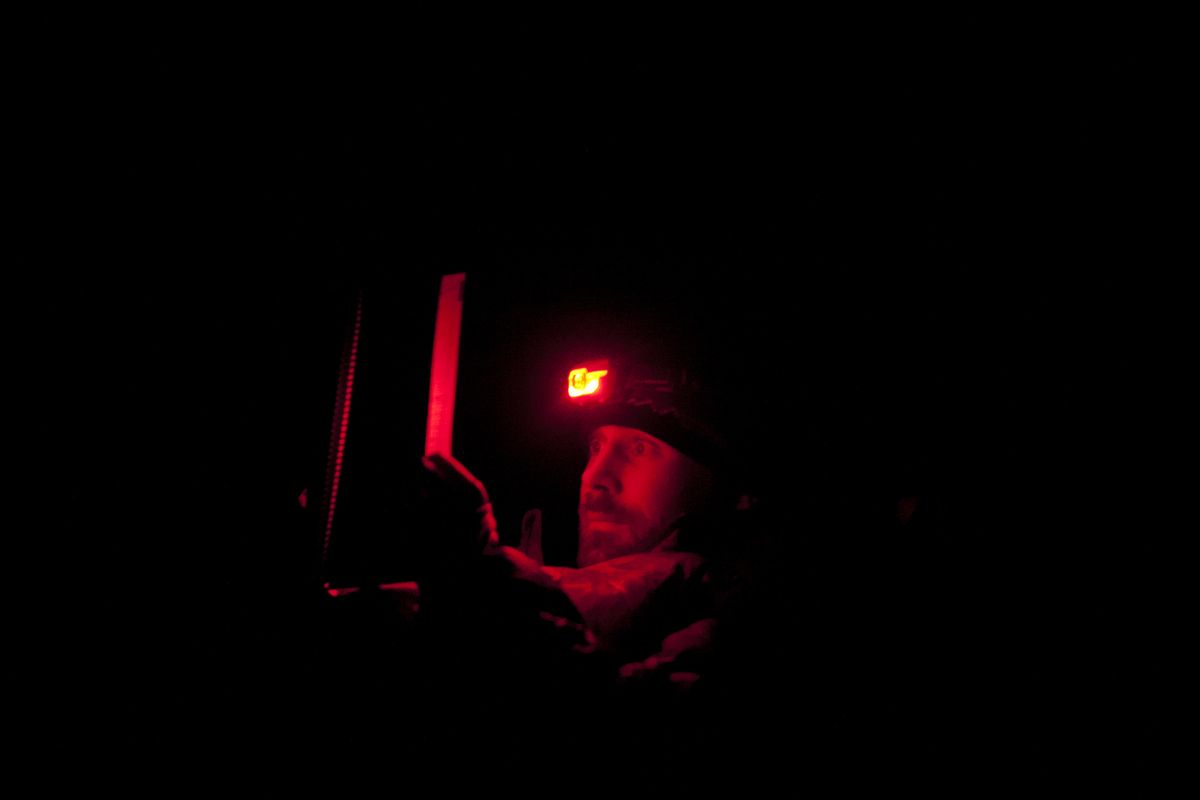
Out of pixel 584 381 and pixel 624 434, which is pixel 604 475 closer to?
pixel 624 434

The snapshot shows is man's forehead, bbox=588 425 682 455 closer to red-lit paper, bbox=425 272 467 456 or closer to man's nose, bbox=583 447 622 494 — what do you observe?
man's nose, bbox=583 447 622 494

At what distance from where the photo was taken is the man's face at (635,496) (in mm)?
3641

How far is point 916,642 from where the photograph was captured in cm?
266

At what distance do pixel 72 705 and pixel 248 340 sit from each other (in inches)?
50.1

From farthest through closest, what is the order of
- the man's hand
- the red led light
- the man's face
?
the red led light → the man's face → the man's hand

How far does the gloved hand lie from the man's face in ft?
4.68

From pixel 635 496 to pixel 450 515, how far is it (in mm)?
1622

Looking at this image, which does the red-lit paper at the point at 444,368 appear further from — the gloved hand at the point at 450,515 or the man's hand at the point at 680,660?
the man's hand at the point at 680,660

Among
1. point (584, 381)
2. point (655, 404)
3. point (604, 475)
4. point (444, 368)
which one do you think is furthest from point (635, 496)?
point (444, 368)

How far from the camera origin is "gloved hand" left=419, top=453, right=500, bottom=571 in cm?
Result: 222

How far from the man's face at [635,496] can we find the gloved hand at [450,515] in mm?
1426

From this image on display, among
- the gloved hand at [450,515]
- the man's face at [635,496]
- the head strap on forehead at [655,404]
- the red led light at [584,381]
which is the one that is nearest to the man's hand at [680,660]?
the man's face at [635,496]

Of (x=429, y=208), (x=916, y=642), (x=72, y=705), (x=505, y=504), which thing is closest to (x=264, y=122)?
(x=429, y=208)

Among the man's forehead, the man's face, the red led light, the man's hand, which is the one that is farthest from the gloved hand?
the red led light
